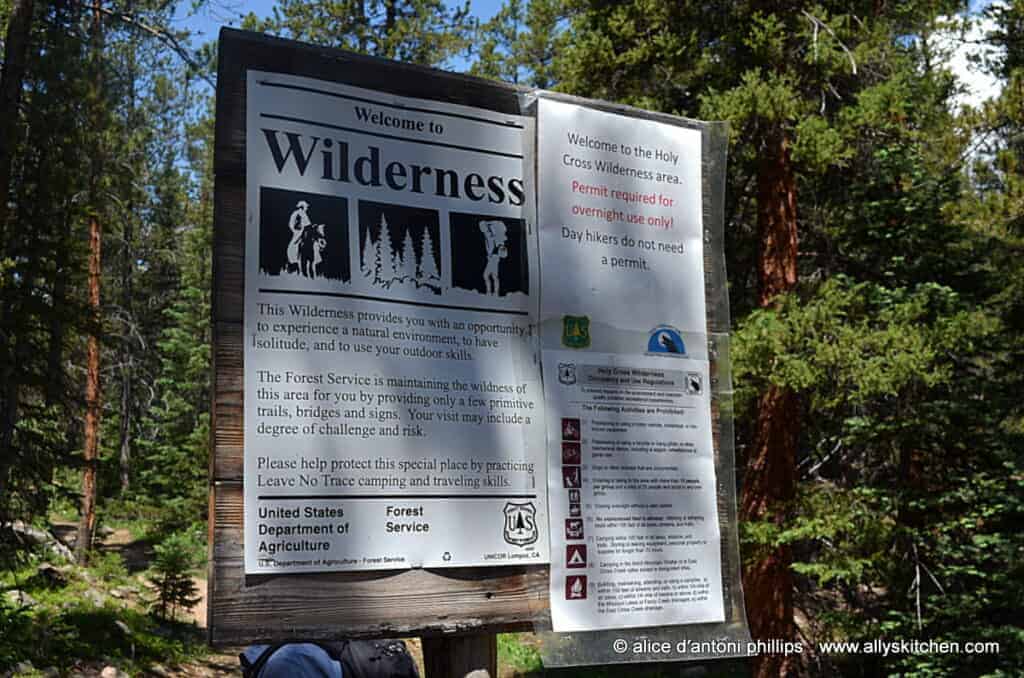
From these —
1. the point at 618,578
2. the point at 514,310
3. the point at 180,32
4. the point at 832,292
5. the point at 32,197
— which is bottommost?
the point at 618,578

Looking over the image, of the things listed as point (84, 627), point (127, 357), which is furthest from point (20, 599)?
point (127, 357)

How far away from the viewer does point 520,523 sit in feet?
7.68

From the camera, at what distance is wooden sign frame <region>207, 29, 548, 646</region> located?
203 cm

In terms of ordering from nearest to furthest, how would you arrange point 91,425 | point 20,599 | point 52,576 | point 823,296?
1. point 823,296
2. point 20,599
3. point 52,576
4. point 91,425

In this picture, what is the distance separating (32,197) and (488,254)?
11.0m

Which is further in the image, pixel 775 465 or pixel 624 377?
pixel 775 465

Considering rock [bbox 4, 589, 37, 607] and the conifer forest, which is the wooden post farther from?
rock [bbox 4, 589, 37, 607]

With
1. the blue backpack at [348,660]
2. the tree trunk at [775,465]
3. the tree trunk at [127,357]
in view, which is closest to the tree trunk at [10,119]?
the tree trunk at [775,465]

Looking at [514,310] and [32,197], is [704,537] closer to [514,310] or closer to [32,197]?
[514,310]

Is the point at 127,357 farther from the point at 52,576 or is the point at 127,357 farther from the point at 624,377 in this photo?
the point at 624,377

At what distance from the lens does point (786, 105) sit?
9.41 m

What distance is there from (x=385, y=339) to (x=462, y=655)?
82 cm

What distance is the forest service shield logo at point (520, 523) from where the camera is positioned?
2.32 metres

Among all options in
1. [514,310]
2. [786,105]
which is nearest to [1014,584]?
[786,105]
